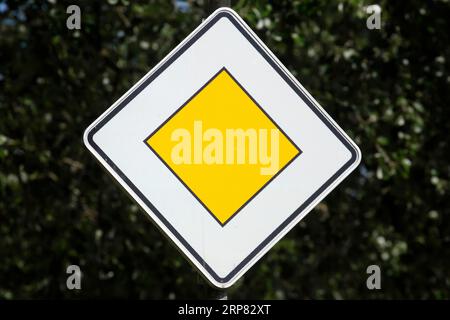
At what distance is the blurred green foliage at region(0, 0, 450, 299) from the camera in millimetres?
6055

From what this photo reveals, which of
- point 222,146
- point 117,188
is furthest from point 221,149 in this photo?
point 117,188

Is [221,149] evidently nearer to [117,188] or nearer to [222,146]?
[222,146]

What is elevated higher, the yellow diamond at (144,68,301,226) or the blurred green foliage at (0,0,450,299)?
the yellow diamond at (144,68,301,226)

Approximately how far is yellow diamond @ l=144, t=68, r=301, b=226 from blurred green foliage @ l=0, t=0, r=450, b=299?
333cm

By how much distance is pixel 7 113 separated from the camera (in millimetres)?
6152

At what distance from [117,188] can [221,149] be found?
4.69 meters

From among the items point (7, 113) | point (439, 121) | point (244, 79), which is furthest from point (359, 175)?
point (244, 79)

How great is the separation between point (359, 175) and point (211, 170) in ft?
16.9

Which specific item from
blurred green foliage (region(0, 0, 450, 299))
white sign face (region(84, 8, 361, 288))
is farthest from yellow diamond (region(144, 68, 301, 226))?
blurred green foliage (region(0, 0, 450, 299))

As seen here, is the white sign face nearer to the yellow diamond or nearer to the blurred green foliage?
the yellow diamond

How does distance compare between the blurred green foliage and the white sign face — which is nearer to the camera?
the white sign face
